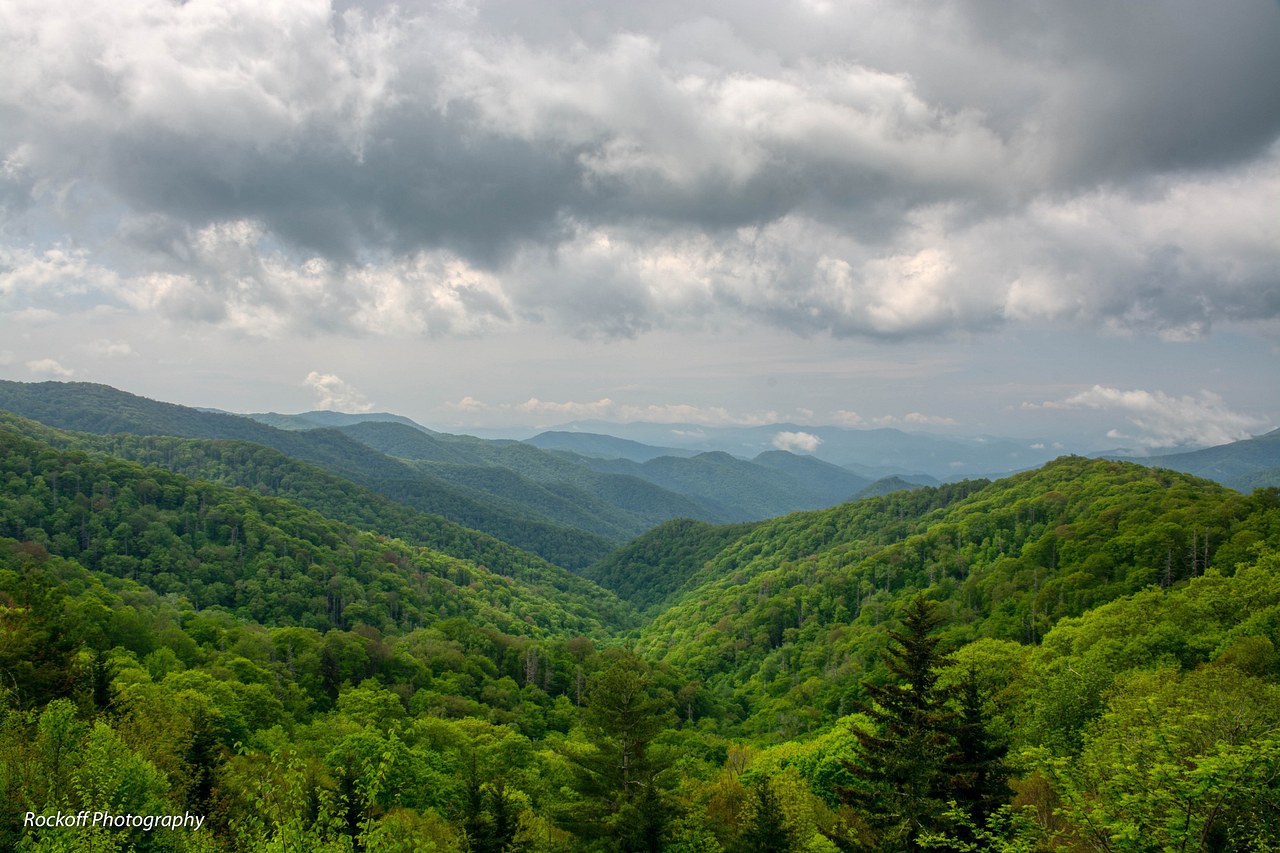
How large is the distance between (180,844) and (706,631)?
140993 mm

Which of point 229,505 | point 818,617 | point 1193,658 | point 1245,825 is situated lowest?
point 818,617

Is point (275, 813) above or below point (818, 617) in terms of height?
above

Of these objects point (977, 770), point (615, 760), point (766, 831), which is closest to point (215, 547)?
point (615, 760)

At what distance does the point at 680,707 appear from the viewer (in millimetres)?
97188

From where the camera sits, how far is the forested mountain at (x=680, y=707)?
67.2 feet

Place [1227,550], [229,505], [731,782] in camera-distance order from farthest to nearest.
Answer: [229,505] < [1227,550] < [731,782]

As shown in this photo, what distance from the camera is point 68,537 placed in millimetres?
125438

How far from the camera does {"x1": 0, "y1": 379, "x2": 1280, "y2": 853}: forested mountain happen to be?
2048 centimetres

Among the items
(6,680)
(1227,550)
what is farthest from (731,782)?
(1227,550)

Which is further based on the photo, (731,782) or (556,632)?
(556,632)

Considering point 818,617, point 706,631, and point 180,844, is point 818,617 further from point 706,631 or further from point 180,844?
point 180,844

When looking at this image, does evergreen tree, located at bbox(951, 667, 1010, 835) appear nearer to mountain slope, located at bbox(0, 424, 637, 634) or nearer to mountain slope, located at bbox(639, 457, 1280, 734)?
mountain slope, located at bbox(639, 457, 1280, 734)

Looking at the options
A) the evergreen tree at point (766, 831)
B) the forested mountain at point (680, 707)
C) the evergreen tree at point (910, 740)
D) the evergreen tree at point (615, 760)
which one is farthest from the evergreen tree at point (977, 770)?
the evergreen tree at point (615, 760)

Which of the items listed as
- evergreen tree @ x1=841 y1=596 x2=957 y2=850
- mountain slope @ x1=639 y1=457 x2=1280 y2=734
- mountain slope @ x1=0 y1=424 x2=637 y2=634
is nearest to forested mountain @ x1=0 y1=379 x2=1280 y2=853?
evergreen tree @ x1=841 y1=596 x2=957 y2=850
